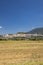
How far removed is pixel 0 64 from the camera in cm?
1300

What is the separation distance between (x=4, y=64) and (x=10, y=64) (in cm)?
48

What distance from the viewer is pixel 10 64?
12.8 metres

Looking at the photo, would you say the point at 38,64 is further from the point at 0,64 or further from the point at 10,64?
the point at 0,64

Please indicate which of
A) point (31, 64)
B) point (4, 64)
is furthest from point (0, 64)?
point (31, 64)

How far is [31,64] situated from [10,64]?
158 cm

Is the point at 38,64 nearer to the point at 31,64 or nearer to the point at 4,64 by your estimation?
the point at 31,64

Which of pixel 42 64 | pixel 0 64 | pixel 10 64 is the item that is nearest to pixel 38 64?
pixel 42 64

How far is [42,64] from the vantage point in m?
12.2

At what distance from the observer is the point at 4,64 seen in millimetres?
12961

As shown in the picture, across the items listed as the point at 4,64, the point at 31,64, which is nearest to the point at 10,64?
the point at 4,64

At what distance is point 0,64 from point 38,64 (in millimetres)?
2842

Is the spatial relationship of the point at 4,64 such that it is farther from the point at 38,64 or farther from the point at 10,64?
the point at 38,64

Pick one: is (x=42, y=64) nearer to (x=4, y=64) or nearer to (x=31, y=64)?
(x=31, y=64)

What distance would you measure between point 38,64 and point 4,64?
2542mm
